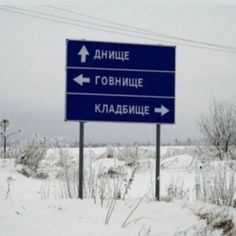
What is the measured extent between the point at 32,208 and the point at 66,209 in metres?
0.48

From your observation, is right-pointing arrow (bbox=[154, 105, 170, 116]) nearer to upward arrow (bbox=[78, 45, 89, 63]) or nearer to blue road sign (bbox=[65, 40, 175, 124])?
blue road sign (bbox=[65, 40, 175, 124])

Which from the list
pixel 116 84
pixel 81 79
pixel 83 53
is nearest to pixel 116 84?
pixel 116 84

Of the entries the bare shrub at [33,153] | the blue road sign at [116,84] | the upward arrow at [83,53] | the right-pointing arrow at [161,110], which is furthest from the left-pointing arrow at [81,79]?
the bare shrub at [33,153]

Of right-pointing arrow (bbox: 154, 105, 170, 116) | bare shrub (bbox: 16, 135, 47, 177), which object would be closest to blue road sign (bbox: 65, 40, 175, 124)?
right-pointing arrow (bbox: 154, 105, 170, 116)

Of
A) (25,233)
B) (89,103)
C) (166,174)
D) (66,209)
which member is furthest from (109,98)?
(166,174)

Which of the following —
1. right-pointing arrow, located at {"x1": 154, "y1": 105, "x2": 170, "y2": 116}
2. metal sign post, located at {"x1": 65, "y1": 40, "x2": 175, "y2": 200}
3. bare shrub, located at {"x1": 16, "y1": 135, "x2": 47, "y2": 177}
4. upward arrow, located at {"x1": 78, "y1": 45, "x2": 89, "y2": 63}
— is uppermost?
upward arrow, located at {"x1": 78, "y1": 45, "x2": 89, "y2": 63}

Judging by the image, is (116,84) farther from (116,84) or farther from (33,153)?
(33,153)

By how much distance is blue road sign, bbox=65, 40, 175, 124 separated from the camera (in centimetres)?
860

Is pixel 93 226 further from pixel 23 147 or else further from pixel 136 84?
pixel 23 147

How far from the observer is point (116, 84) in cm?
866

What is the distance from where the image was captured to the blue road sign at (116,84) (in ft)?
28.2

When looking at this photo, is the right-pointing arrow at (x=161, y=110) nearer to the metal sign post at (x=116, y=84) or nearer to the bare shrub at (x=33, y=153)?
the metal sign post at (x=116, y=84)

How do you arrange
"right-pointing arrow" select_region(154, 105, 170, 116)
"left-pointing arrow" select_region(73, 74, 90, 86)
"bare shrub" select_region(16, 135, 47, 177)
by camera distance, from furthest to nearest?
"bare shrub" select_region(16, 135, 47, 177) → "right-pointing arrow" select_region(154, 105, 170, 116) → "left-pointing arrow" select_region(73, 74, 90, 86)

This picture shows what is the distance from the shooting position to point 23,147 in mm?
19328
